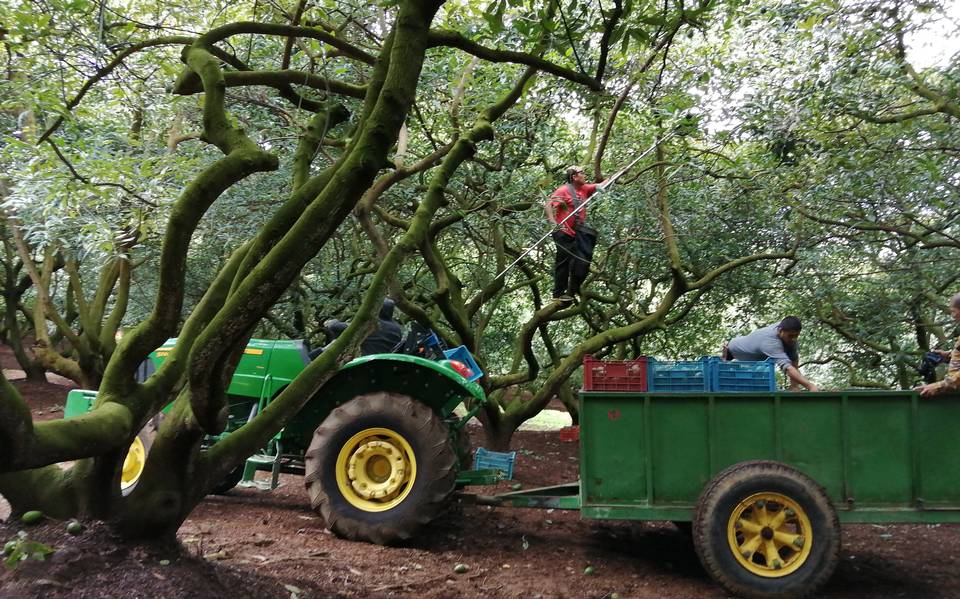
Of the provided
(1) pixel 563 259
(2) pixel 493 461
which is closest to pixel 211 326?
(2) pixel 493 461

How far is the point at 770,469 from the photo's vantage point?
5.11m

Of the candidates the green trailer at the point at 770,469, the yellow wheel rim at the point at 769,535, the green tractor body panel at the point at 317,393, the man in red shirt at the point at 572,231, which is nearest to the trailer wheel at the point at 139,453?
the green tractor body panel at the point at 317,393

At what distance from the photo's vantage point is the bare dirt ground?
3531mm

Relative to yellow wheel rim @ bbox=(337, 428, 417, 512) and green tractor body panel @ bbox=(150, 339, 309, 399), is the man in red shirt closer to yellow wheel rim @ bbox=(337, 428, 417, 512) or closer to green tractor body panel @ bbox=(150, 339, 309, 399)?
yellow wheel rim @ bbox=(337, 428, 417, 512)

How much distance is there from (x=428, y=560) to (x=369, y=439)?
1.17 m

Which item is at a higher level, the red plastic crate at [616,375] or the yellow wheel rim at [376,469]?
the red plastic crate at [616,375]

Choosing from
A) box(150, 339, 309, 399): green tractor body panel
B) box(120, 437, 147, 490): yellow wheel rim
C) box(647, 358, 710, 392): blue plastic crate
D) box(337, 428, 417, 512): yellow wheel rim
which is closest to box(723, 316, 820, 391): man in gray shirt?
box(647, 358, 710, 392): blue plastic crate

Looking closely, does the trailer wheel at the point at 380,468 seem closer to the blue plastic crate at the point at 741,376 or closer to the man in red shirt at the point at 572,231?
the blue plastic crate at the point at 741,376

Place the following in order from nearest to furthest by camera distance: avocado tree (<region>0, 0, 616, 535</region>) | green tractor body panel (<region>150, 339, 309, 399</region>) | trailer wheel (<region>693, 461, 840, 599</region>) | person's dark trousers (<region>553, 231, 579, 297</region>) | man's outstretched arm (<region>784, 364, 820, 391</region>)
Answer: avocado tree (<region>0, 0, 616, 535</region>)
trailer wheel (<region>693, 461, 840, 599</region>)
man's outstretched arm (<region>784, 364, 820, 391</region>)
green tractor body panel (<region>150, 339, 309, 399</region>)
person's dark trousers (<region>553, 231, 579, 297</region>)

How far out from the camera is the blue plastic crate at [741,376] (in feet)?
18.3

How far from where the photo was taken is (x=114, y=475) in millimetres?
3738

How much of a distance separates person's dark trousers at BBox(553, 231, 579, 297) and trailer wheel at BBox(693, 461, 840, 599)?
3166 mm

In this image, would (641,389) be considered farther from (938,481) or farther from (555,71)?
(555,71)

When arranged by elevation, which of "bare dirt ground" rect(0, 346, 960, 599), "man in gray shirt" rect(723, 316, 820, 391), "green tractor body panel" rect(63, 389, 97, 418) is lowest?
"bare dirt ground" rect(0, 346, 960, 599)
